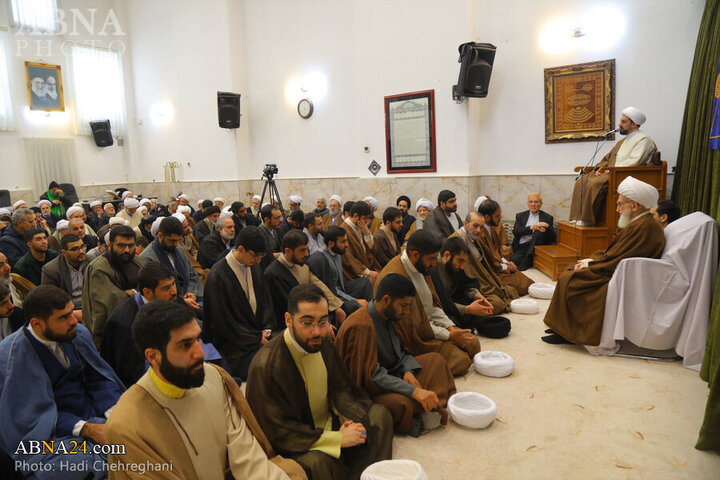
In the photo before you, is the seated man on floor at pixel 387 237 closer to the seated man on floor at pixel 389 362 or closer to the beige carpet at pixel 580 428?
the beige carpet at pixel 580 428

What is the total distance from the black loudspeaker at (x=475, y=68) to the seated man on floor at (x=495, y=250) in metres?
2.42

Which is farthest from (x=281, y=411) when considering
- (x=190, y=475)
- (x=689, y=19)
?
(x=689, y=19)

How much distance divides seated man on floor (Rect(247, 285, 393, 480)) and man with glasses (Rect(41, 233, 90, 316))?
259cm

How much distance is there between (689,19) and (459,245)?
15.9ft

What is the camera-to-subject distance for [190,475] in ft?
5.54

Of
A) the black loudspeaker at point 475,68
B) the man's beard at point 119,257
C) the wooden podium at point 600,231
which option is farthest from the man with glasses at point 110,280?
the black loudspeaker at point 475,68

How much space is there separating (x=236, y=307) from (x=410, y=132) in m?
5.54

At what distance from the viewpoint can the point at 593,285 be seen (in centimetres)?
387

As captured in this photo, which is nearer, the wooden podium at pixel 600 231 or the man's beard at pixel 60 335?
the man's beard at pixel 60 335

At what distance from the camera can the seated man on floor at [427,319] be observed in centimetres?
326

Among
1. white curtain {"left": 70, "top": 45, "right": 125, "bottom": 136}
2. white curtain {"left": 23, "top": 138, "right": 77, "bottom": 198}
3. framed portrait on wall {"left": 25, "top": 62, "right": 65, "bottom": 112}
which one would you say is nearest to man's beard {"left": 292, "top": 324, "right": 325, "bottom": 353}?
white curtain {"left": 23, "top": 138, "right": 77, "bottom": 198}

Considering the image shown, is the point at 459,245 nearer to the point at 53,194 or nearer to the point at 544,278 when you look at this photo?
the point at 544,278

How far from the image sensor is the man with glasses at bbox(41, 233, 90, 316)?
3.91 meters

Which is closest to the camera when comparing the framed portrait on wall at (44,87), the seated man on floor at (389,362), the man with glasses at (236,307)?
the seated man on floor at (389,362)
